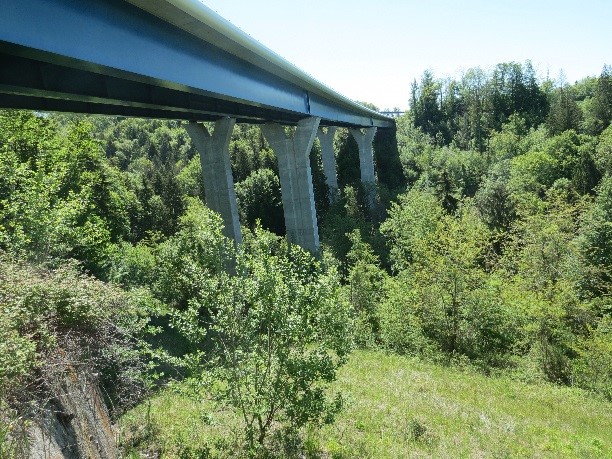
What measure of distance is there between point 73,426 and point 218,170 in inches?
652

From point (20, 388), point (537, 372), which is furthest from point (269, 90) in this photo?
point (537, 372)

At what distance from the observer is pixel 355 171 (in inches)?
2021

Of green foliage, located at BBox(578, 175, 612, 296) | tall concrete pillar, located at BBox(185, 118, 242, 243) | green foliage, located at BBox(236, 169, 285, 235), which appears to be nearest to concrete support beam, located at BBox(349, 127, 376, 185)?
green foliage, located at BBox(236, 169, 285, 235)

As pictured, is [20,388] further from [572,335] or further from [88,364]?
[572,335]

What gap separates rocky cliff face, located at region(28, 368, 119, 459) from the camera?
21.5ft

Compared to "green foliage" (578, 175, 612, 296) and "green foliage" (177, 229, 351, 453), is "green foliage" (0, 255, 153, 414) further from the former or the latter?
"green foliage" (578, 175, 612, 296)

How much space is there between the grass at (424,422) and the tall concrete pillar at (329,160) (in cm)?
3090

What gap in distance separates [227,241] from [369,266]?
43.6 ft

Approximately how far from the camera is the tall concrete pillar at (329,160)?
43.8m

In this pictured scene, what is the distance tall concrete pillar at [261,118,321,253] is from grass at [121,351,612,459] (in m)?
13.7

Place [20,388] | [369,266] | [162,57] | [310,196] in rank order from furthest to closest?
[310,196]
[369,266]
[162,57]
[20,388]

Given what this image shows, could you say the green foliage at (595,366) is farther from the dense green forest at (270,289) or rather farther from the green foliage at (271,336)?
the green foliage at (271,336)

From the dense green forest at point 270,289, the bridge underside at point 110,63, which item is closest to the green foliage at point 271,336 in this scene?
the dense green forest at point 270,289

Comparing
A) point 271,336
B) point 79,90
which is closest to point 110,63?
point 79,90
